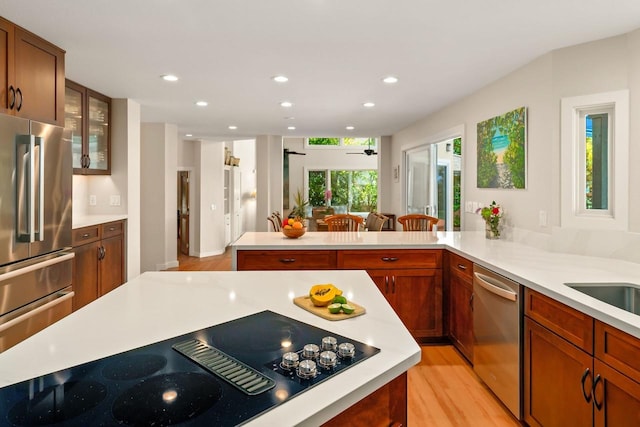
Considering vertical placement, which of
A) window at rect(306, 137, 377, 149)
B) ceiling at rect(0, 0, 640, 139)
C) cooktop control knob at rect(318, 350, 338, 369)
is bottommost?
cooktop control knob at rect(318, 350, 338, 369)

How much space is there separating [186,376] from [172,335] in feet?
0.92

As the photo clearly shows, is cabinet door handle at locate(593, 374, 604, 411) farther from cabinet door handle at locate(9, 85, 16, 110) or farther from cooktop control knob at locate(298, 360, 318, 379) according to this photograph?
cabinet door handle at locate(9, 85, 16, 110)

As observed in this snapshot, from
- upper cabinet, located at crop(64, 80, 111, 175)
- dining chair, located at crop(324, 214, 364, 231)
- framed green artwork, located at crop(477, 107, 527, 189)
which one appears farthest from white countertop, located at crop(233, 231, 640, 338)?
upper cabinet, located at crop(64, 80, 111, 175)

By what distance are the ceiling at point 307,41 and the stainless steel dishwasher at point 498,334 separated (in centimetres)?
157

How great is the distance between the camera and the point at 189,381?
2.73ft

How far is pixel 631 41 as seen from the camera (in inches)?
95.0

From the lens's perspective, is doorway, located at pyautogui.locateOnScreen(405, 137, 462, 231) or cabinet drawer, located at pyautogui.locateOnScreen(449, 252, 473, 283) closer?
cabinet drawer, located at pyautogui.locateOnScreen(449, 252, 473, 283)

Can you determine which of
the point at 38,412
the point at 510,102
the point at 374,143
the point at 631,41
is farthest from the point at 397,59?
the point at 374,143

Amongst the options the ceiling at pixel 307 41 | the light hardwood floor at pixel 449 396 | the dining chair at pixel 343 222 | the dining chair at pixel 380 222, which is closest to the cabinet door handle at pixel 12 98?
the ceiling at pixel 307 41

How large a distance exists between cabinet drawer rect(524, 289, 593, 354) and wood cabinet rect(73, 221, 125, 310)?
139 inches

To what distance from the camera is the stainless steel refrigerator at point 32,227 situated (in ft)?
7.52

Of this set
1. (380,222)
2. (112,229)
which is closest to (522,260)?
(380,222)

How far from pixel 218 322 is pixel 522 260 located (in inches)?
79.3

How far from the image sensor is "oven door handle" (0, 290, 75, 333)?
7.52 ft
